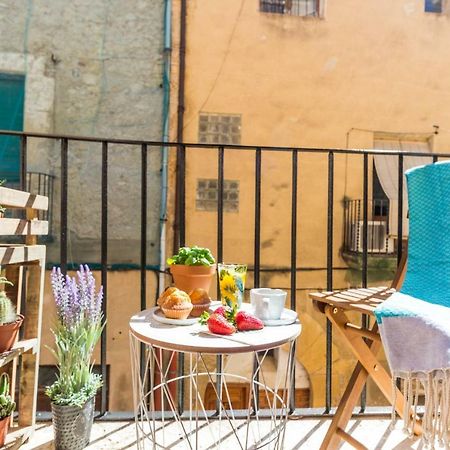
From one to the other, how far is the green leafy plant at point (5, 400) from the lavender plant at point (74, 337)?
0.14 meters

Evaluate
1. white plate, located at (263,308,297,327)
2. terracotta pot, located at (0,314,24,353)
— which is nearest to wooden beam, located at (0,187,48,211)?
terracotta pot, located at (0,314,24,353)

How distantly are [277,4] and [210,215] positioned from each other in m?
3.90

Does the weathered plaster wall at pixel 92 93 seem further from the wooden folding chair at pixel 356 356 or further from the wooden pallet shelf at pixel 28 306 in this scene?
the wooden folding chair at pixel 356 356

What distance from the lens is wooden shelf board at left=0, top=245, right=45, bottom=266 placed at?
133 cm

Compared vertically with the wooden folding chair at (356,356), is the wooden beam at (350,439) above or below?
below

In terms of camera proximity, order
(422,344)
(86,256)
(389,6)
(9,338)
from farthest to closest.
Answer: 1. (389,6)
2. (86,256)
3. (9,338)
4. (422,344)

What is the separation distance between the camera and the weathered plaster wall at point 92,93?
6953mm

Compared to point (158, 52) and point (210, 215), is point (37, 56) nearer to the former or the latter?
point (158, 52)

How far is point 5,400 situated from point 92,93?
21.4ft

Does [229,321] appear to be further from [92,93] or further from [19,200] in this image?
[92,93]

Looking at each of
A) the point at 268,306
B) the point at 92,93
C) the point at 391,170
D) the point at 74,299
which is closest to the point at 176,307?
the point at 268,306

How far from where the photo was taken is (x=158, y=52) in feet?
23.6

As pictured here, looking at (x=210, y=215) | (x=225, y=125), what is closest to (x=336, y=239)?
(x=210, y=215)

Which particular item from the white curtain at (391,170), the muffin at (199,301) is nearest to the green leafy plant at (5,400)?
the muffin at (199,301)
